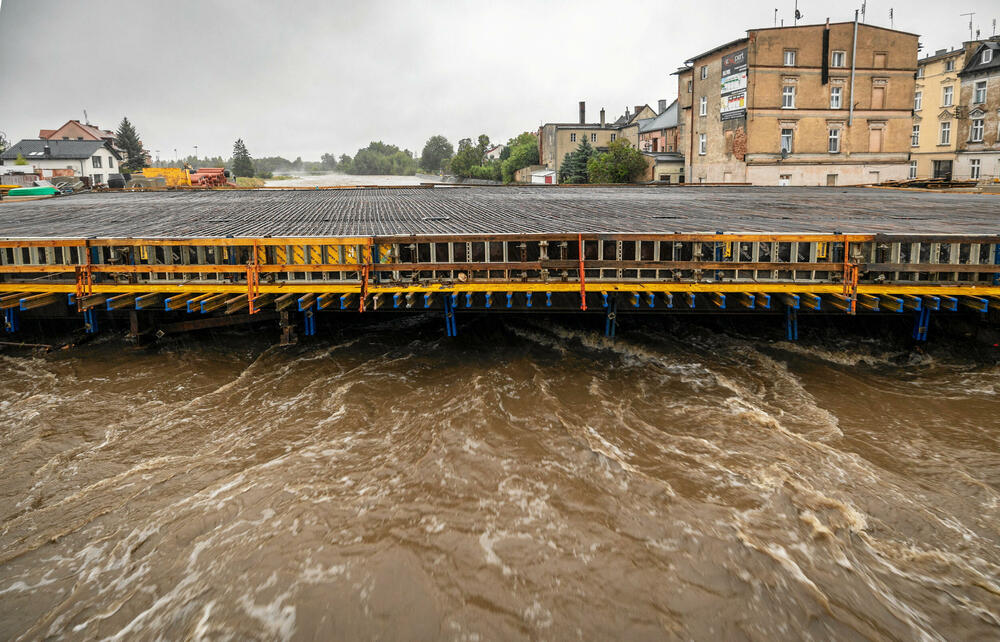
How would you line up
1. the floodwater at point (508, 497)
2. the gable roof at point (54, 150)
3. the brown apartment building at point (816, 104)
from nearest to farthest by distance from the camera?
the floodwater at point (508, 497)
the brown apartment building at point (816, 104)
the gable roof at point (54, 150)

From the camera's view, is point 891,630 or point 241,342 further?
point 241,342

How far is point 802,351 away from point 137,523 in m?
11.1

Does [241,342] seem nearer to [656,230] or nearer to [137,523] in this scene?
[137,523]

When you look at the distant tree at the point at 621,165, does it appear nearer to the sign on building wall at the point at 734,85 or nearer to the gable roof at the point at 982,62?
the sign on building wall at the point at 734,85

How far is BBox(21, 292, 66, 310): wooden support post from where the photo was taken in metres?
10.5

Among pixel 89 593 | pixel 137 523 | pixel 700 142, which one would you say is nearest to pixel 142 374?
pixel 137 523

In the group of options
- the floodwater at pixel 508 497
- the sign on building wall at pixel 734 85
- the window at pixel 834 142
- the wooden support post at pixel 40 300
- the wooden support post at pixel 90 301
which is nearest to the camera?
the floodwater at pixel 508 497

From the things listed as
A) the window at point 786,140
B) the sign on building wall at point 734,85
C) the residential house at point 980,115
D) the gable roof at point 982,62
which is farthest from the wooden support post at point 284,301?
the gable roof at point 982,62

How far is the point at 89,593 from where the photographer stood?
5316mm

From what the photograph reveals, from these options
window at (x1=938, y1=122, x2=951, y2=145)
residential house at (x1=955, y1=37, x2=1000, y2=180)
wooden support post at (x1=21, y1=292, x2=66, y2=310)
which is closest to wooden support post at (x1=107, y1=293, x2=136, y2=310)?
wooden support post at (x1=21, y1=292, x2=66, y2=310)

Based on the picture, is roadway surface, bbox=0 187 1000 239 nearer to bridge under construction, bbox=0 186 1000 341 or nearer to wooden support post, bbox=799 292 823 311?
bridge under construction, bbox=0 186 1000 341

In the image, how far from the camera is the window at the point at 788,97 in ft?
109

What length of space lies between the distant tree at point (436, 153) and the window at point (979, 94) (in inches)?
3777

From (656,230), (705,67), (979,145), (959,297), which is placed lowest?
(959,297)
